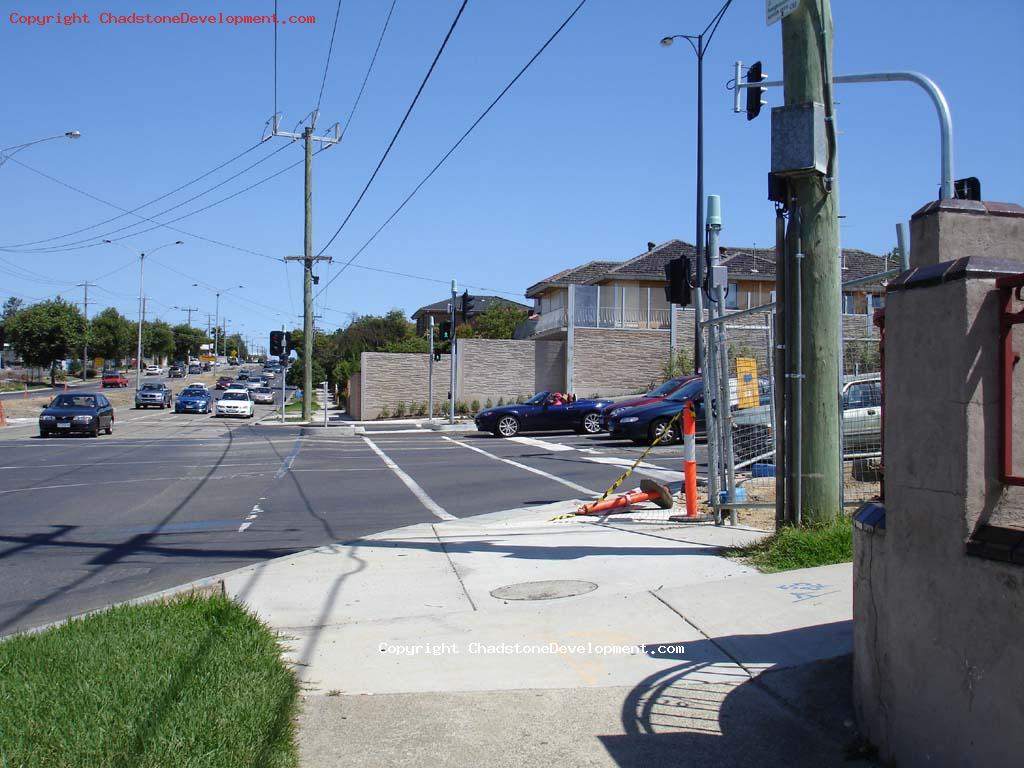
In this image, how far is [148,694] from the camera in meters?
4.65

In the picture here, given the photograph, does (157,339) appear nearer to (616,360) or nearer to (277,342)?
(277,342)

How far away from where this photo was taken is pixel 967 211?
14.4 feet

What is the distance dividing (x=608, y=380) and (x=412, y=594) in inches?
1412

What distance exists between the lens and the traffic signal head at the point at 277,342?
3894cm

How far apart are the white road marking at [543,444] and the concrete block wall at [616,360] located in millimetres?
14986

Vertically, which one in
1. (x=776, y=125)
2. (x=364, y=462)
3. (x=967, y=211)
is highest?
(x=776, y=125)

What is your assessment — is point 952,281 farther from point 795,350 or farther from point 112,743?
point 795,350

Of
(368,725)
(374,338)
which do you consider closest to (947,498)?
(368,725)

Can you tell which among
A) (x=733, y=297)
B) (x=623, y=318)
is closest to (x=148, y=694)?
(x=623, y=318)

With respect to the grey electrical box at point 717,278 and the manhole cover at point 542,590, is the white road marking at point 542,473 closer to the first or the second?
the grey electrical box at point 717,278

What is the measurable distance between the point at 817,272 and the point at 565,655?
13.9ft

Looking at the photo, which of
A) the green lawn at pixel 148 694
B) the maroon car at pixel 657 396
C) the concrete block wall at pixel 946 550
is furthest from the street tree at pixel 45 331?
the concrete block wall at pixel 946 550

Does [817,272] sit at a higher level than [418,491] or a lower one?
higher

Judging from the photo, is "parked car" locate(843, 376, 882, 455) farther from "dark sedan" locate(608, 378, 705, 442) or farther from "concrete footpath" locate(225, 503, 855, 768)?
"dark sedan" locate(608, 378, 705, 442)
